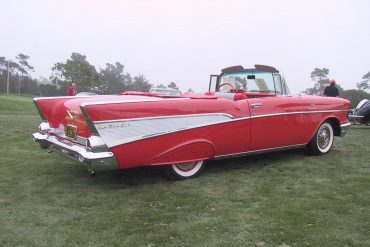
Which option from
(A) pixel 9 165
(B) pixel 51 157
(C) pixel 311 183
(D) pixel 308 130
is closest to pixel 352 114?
(D) pixel 308 130

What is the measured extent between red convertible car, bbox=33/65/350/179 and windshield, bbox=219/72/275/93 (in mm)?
17

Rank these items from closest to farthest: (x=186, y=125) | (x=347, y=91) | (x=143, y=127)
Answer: (x=143, y=127) → (x=186, y=125) → (x=347, y=91)

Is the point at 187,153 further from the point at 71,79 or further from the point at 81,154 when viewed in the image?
the point at 71,79

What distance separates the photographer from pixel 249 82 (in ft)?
21.7

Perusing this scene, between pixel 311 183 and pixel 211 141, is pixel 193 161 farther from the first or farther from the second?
pixel 311 183

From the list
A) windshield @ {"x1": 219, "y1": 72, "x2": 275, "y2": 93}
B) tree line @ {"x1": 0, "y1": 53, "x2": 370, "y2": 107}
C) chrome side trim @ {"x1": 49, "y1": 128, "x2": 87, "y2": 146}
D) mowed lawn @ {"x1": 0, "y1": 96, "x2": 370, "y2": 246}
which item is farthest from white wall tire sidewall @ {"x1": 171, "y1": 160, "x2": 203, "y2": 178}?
tree line @ {"x1": 0, "y1": 53, "x2": 370, "y2": 107}

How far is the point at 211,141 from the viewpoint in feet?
16.5

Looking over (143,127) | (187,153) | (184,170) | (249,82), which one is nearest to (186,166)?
(184,170)

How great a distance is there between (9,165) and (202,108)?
307 cm

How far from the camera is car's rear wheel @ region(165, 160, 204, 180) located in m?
4.96

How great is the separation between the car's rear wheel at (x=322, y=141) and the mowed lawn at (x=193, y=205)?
11.1 inches

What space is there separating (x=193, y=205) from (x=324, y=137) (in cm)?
350

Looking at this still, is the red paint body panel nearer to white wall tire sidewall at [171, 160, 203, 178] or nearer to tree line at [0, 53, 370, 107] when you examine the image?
white wall tire sidewall at [171, 160, 203, 178]

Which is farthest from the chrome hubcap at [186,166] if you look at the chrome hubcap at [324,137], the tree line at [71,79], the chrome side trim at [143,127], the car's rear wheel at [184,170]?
the tree line at [71,79]
